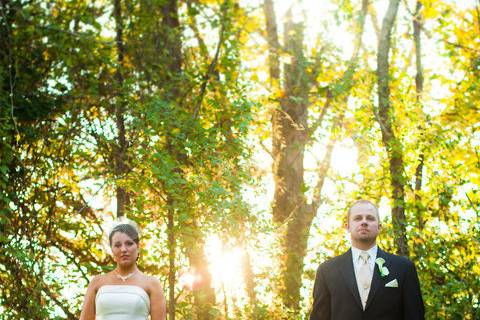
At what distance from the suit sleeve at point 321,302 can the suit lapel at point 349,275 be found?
0.14 metres

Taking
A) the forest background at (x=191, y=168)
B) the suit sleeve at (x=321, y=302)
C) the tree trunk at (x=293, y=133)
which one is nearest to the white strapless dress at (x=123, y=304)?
the suit sleeve at (x=321, y=302)

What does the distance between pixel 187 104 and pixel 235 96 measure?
779mm

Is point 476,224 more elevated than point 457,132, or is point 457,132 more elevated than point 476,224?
point 457,132

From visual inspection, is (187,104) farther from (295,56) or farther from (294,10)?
(294,10)

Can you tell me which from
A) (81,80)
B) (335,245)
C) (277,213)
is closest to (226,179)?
(335,245)

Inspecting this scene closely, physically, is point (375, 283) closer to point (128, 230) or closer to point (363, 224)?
point (363, 224)

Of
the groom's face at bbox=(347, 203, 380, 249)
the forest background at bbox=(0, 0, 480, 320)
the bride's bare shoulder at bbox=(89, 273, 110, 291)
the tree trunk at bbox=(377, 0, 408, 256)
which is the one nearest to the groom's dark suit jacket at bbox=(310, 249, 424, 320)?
the groom's face at bbox=(347, 203, 380, 249)

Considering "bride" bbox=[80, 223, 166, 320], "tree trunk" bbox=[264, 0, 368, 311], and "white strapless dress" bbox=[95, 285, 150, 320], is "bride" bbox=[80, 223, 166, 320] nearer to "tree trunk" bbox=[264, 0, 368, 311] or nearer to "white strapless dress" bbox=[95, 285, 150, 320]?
"white strapless dress" bbox=[95, 285, 150, 320]

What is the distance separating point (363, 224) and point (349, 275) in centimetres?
32

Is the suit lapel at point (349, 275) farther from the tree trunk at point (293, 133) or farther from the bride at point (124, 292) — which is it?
the tree trunk at point (293, 133)

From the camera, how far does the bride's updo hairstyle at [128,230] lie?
15.1 feet

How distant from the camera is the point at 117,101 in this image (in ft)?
30.7

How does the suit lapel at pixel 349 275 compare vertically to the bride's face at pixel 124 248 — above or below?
below

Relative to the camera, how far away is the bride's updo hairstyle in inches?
181
